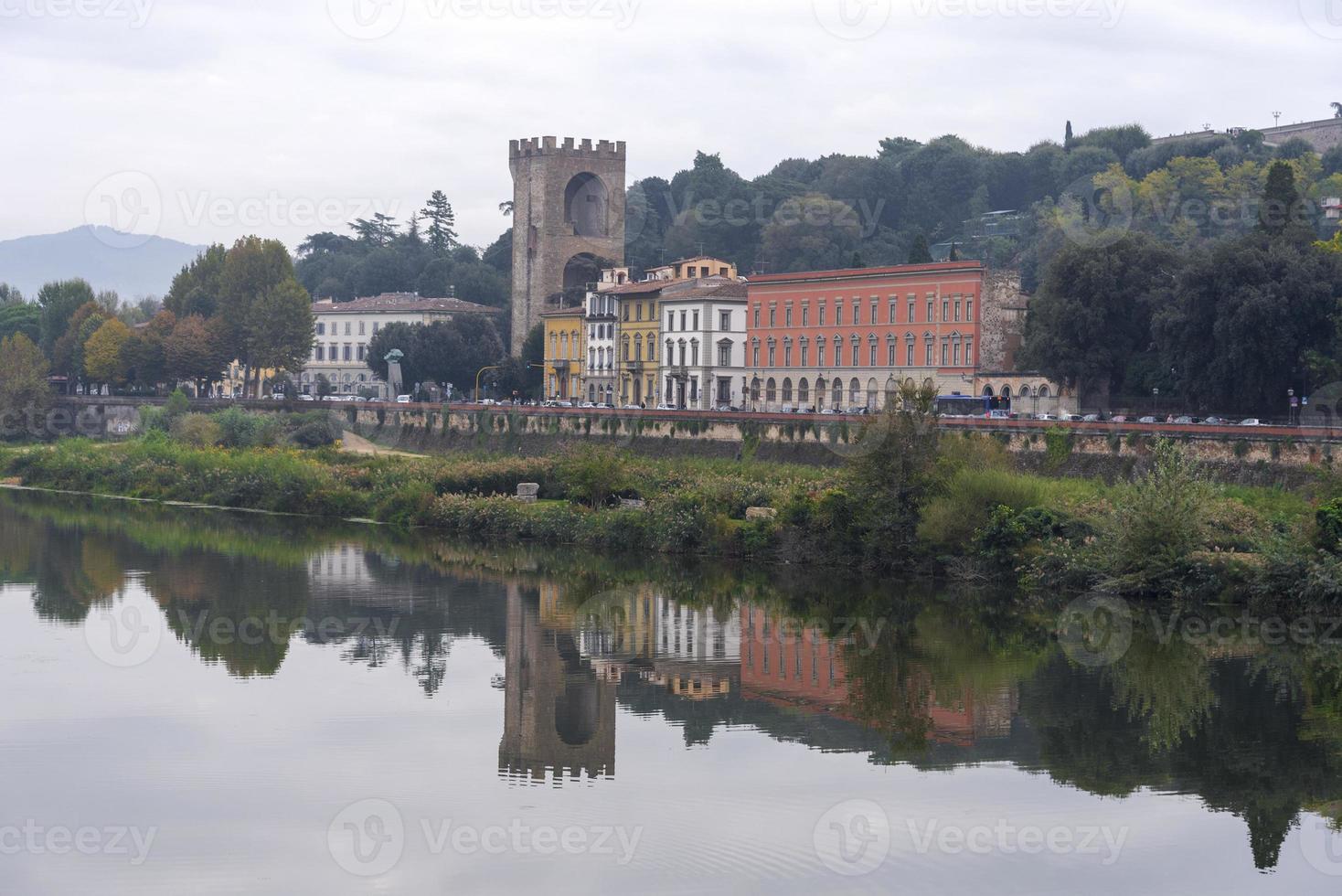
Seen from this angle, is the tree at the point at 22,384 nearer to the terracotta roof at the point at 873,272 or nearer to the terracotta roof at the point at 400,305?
the terracotta roof at the point at 400,305

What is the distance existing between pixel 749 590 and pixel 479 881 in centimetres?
1794

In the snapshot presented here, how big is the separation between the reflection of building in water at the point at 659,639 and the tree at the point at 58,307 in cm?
7591

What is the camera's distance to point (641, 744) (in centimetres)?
1997

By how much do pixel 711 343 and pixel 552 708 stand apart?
168ft

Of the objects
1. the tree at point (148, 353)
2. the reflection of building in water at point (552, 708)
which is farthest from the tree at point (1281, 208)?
the tree at point (148, 353)

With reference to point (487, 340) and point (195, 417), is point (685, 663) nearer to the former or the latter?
point (195, 417)

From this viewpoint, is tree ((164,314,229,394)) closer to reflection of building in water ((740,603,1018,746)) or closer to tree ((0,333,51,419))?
tree ((0,333,51,419))

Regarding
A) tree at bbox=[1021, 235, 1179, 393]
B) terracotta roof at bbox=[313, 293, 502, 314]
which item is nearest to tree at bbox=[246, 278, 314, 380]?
terracotta roof at bbox=[313, 293, 502, 314]

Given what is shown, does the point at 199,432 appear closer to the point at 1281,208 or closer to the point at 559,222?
the point at 559,222

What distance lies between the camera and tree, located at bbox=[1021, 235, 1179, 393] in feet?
177

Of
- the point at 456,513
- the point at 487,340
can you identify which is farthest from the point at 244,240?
the point at 456,513

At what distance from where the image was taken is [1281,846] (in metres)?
16.1

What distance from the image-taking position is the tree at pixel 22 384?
81062mm

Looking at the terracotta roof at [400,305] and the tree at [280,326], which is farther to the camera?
the terracotta roof at [400,305]
